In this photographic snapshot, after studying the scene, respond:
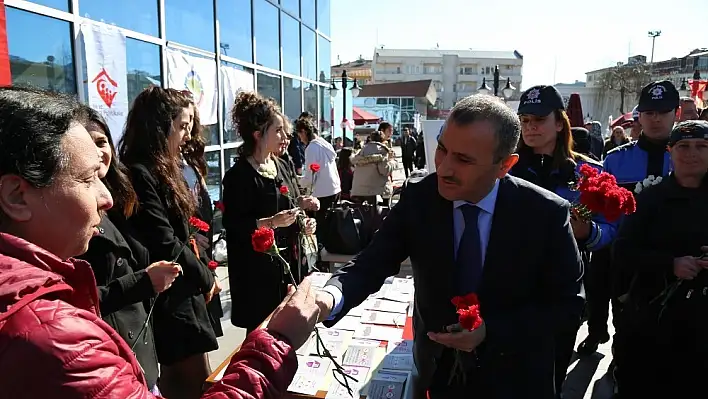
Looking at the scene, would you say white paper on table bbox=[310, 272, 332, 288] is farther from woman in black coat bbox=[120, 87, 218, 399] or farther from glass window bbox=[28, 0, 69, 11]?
glass window bbox=[28, 0, 69, 11]

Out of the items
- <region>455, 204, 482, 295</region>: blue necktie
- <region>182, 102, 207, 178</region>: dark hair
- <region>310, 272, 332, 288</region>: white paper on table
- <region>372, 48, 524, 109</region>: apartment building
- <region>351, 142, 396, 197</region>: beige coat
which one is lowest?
<region>310, 272, 332, 288</region>: white paper on table

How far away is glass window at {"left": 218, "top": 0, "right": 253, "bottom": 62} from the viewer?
28.4ft

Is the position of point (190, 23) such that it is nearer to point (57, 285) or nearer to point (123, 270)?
point (123, 270)

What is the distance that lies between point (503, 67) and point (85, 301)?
3325 inches

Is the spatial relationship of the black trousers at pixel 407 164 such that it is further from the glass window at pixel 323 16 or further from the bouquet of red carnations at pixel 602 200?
the bouquet of red carnations at pixel 602 200

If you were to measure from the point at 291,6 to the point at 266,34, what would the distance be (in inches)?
88.9

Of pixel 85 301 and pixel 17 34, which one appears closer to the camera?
pixel 85 301

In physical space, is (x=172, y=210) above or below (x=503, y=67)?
below

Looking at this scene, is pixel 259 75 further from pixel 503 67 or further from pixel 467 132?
pixel 503 67

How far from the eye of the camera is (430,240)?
70.4 inches

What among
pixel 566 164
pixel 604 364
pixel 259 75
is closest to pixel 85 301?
pixel 566 164

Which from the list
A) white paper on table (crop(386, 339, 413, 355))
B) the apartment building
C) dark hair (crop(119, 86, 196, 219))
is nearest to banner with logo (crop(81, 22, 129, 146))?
dark hair (crop(119, 86, 196, 219))

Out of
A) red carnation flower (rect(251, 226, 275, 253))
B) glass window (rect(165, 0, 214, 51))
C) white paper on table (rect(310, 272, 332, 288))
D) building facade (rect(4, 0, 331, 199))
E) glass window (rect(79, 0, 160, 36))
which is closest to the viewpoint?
red carnation flower (rect(251, 226, 275, 253))

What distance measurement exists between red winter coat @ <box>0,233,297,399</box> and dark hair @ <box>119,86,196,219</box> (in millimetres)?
1495
